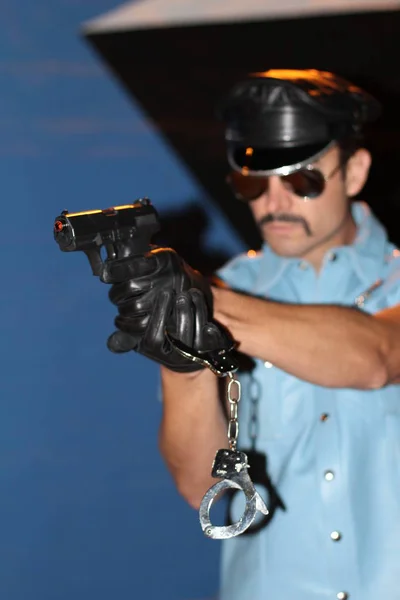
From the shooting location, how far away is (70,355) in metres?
2.62

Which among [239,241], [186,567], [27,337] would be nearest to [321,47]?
[239,241]

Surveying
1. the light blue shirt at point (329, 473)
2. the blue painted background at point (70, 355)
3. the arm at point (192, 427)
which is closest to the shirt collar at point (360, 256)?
the light blue shirt at point (329, 473)

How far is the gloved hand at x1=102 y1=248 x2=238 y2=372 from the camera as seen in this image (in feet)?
4.37

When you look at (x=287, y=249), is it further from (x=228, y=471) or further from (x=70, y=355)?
(x=70, y=355)

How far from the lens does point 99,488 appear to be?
107 inches

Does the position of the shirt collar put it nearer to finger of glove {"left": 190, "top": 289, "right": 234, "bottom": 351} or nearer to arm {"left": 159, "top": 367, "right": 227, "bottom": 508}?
arm {"left": 159, "top": 367, "right": 227, "bottom": 508}

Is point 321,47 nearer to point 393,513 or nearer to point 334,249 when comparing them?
point 334,249

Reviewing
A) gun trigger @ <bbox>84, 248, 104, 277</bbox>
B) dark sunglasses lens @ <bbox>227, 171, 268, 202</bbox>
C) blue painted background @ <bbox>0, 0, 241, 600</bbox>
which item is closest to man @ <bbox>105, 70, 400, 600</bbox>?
dark sunglasses lens @ <bbox>227, 171, 268, 202</bbox>

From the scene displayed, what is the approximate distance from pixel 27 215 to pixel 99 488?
0.85 metres

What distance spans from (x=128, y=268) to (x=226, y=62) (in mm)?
1662

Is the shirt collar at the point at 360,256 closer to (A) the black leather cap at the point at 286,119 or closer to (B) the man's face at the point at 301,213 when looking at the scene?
(B) the man's face at the point at 301,213

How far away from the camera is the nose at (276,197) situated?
1952 millimetres

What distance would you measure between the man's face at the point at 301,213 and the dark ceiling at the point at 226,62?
85 cm

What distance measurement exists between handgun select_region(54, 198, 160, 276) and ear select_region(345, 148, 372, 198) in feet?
2.55
